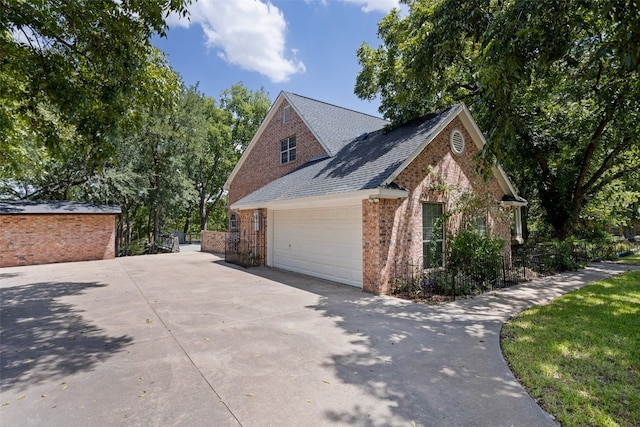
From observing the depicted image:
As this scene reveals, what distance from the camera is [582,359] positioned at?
14.4ft

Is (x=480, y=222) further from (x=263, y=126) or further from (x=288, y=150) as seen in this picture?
(x=263, y=126)

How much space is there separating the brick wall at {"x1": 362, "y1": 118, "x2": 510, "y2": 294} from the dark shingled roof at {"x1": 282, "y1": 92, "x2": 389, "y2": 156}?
487cm

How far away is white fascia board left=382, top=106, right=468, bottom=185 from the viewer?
8336mm

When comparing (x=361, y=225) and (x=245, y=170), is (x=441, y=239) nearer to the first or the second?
(x=361, y=225)

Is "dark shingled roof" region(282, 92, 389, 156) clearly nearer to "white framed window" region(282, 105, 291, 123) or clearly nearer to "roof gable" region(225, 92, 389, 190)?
"roof gable" region(225, 92, 389, 190)

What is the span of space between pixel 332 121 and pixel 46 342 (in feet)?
46.9

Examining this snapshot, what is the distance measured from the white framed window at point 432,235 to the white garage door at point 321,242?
2.13 metres

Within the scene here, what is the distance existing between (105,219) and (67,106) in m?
13.0

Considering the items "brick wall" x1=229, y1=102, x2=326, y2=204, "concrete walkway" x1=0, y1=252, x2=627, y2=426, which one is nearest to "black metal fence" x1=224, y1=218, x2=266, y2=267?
"brick wall" x1=229, y1=102, x2=326, y2=204

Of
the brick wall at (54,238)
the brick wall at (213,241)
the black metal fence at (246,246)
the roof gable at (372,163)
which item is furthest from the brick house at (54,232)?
the roof gable at (372,163)

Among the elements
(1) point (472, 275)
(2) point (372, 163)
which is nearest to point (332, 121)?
(2) point (372, 163)

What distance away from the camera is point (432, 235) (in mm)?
9805

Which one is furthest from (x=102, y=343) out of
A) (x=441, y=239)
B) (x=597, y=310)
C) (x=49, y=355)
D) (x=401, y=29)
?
(x=401, y=29)

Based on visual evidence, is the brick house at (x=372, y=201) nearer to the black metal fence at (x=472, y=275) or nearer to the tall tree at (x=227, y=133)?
the black metal fence at (x=472, y=275)
